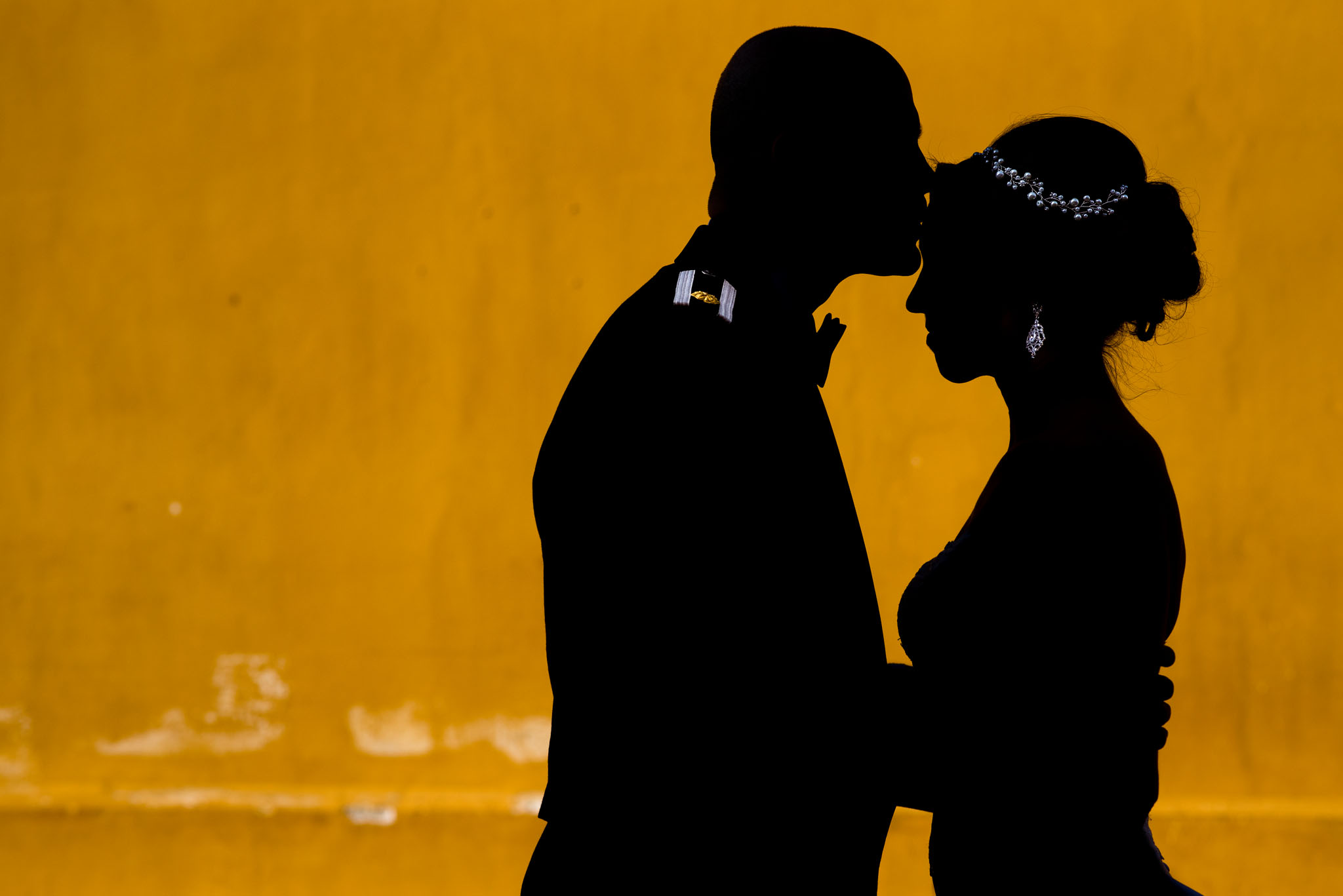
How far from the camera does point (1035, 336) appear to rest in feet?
6.55

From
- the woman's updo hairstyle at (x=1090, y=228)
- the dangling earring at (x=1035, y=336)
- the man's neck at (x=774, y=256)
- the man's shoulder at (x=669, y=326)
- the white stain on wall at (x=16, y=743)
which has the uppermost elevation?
the woman's updo hairstyle at (x=1090, y=228)

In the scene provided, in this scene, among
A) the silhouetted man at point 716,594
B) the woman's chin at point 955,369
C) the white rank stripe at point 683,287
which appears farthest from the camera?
the woman's chin at point 955,369

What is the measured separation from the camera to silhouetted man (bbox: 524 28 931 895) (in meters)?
1.40

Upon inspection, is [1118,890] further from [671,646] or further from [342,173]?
[342,173]

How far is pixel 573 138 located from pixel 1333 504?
277cm

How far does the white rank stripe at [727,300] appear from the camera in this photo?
1.48 meters

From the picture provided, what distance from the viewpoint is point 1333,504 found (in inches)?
139

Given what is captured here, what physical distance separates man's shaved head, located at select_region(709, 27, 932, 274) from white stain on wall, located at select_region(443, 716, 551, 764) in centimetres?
245

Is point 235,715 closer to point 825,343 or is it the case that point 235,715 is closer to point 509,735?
point 509,735

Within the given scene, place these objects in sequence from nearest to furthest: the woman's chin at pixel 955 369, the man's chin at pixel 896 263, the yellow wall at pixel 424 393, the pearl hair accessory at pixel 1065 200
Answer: the man's chin at pixel 896 263, the pearl hair accessory at pixel 1065 200, the woman's chin at pixel 955 369, the yellow wall at pixel 424 393

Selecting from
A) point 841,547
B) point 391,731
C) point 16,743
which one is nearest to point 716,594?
point 841,547

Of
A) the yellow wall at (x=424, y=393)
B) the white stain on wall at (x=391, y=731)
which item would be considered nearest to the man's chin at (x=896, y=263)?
the yellow wall at (x=424, y=393)

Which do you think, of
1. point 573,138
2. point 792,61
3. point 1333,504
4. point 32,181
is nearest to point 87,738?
point 32,181

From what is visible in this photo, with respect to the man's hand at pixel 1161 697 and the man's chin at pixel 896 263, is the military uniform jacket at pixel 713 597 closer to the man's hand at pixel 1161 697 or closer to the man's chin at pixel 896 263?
the man's chin at pixel 896 263
